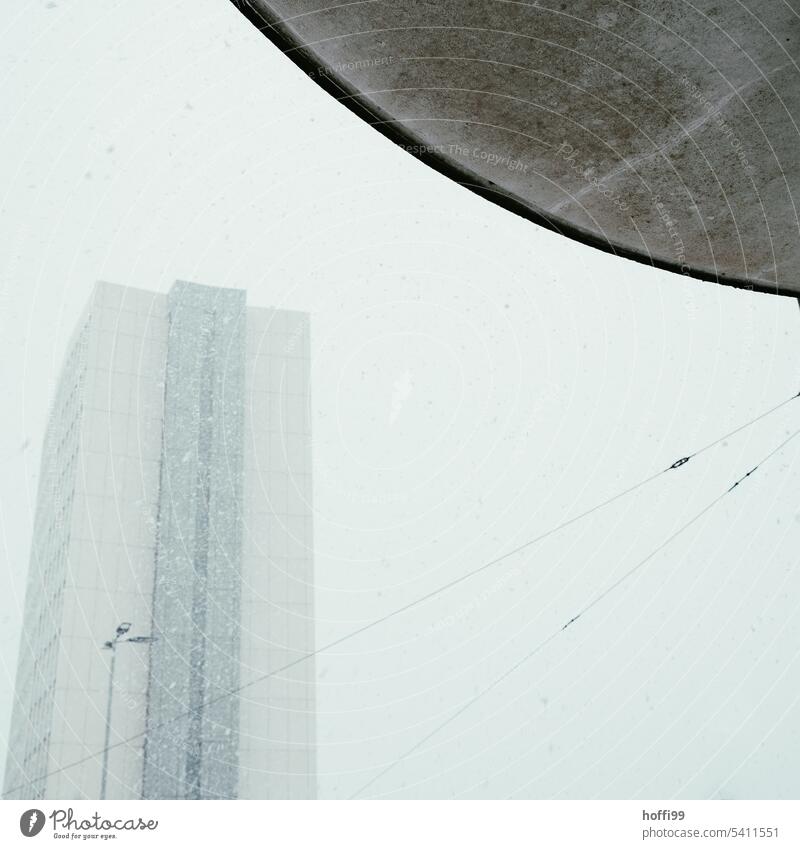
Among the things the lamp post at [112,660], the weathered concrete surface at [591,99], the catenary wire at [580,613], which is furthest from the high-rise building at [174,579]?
the weathered concrete surface at [591,99]

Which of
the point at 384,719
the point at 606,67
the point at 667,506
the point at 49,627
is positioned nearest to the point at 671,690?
the point at 667,506

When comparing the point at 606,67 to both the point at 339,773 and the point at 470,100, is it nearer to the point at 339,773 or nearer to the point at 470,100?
the point at 470,100

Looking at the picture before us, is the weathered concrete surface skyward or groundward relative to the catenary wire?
skyward

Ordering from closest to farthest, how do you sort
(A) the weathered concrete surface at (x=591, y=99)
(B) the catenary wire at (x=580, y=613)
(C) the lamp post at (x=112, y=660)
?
Answer: (A) the weathered concrete surface at (x=591, y=99) → (B) the catenary wire at (x=580, y=613) → (C) the lamp post at (x=112, y=660)

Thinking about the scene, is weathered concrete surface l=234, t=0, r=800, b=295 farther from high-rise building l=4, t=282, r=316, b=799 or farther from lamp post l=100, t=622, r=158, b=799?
lamp post l=100, t=622, r=158, b=799

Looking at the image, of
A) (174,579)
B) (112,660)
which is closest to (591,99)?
(174,579)

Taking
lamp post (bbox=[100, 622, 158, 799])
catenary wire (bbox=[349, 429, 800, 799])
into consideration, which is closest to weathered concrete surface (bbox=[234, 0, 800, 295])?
catenary wire (bbox=[349, 429, 800, 799])

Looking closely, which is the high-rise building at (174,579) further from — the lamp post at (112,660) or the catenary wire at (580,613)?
the catenary wire at (580,613)

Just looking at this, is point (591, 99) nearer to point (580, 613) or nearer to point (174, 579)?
point (580, 613)
